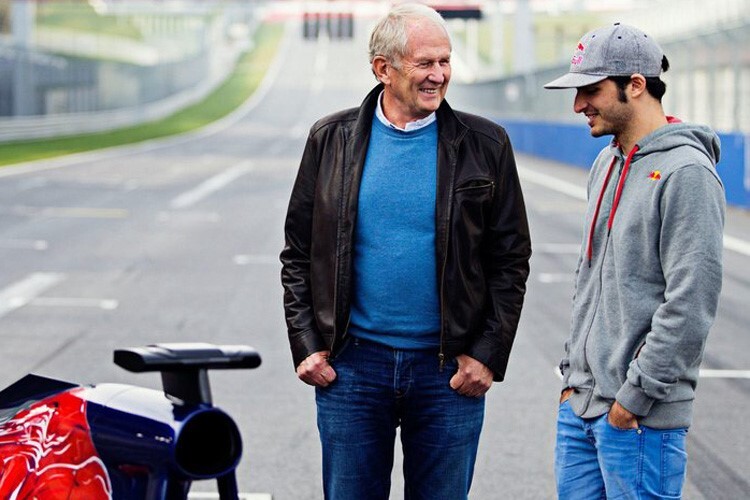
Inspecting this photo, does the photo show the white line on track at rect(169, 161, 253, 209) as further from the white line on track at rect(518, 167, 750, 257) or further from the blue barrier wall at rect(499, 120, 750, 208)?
the blue barrier wall at rect(499, 120, 750, 208)

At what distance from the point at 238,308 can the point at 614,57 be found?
856 centimetres

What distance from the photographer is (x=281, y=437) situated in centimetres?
738

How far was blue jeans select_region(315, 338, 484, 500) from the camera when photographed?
3.79 m

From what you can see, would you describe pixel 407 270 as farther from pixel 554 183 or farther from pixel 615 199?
pixel 554 183

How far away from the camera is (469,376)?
3.76m

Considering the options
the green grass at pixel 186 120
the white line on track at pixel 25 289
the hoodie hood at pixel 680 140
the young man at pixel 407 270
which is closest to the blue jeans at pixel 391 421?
the young man at pixel 407 270

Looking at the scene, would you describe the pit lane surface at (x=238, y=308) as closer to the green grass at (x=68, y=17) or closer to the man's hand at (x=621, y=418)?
the man's hand at (x=621, y=418)

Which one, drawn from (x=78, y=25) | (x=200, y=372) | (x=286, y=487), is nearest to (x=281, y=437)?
(x=286, y=487)

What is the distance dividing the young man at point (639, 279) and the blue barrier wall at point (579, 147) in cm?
1799

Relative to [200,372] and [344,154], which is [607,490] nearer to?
[344,154]

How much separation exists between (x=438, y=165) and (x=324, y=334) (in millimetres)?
579

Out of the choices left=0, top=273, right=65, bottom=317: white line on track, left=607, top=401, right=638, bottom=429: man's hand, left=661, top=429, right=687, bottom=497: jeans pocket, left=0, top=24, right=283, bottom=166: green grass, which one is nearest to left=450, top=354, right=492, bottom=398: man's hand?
left=607, top=401, right=638, bottom=429: man's hand

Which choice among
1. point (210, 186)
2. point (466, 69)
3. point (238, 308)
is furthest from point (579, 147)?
point (466, 69)

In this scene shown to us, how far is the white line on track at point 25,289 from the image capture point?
1211 centimetres
